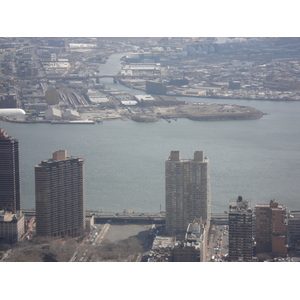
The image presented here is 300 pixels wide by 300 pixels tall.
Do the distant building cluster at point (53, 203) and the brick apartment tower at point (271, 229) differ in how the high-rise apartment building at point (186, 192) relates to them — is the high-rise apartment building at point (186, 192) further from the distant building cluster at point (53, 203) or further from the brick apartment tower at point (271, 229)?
the distant building cluster at point (53, 203)

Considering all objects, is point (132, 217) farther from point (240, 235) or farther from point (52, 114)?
point (52, 114)

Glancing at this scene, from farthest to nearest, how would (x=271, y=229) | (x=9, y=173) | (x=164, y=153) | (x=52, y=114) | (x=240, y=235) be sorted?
(x=52, y=114), (x=164, y=153), (x=9, y=173), (x=271, y=229), (x=240, y=235)

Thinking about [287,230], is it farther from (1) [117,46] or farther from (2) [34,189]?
(1) [117,46]

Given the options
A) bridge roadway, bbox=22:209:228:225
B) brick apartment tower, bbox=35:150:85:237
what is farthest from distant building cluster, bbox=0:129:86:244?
bridge roadway, bbox=22:209:228:225

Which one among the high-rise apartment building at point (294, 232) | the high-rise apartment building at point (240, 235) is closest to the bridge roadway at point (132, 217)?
the high-rise apartment building at point (294, 232)

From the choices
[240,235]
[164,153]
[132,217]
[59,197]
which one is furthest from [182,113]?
[240,235]

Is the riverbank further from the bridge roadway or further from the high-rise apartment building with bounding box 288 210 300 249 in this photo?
the high-rise apartment building with bounding box 288 210 300 249

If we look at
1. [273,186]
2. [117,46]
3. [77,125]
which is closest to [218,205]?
[273,186]
